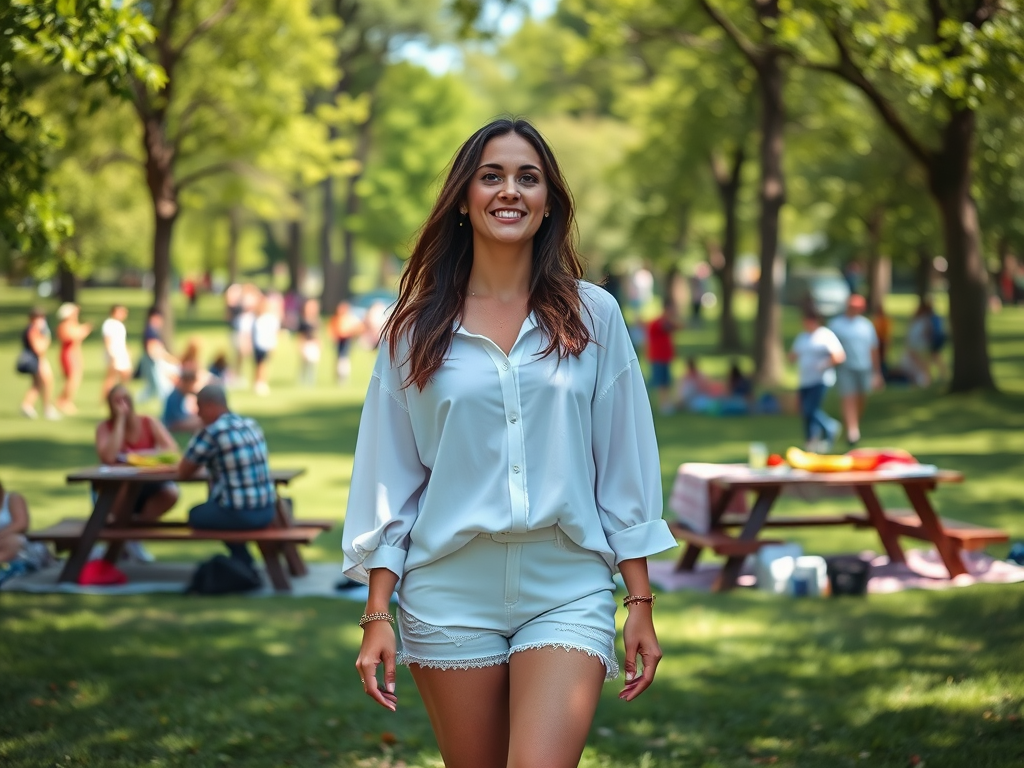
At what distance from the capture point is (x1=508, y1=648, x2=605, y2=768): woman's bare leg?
315cm

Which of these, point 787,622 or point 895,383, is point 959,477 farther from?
point 895,383

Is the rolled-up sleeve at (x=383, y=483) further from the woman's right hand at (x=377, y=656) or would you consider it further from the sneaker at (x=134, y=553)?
the sneaker at (x=134, y=553)

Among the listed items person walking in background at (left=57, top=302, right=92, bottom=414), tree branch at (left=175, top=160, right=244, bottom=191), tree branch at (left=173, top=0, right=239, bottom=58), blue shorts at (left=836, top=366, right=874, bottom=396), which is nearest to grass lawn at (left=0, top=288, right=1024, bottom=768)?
blue shorts at (left=836, top=366, right=874, bottom=396)

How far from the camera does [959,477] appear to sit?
35.7ft

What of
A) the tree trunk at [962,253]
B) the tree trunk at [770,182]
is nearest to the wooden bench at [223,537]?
the tree trunk at [962,253]

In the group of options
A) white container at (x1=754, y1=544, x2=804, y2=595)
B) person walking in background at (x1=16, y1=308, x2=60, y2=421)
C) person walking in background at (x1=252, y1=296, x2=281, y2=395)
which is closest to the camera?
white container at (x1=754, y1=544, x2=804, y2=595)

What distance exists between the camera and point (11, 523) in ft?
34.0

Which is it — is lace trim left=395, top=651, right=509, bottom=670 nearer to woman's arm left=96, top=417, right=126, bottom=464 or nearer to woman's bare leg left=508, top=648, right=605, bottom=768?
woman's bare leg left=508, top=648, right=605, bottom=768

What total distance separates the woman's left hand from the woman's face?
1016mm

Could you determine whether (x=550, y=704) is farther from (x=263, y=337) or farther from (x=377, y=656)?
(x=263, y=337)

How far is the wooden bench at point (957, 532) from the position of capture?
1037 centimetres

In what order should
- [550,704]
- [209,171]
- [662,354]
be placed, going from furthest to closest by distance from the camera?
[209,171] → [662,354] → [550,704]

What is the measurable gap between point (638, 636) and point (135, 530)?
807cm

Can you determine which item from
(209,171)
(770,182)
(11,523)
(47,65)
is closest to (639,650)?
(47,65)
